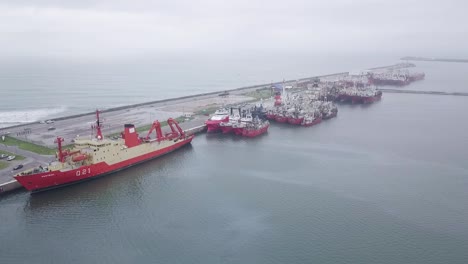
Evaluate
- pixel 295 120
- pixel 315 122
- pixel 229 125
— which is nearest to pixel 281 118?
pixel 295 120

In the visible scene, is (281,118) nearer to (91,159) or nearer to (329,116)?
(329,116)

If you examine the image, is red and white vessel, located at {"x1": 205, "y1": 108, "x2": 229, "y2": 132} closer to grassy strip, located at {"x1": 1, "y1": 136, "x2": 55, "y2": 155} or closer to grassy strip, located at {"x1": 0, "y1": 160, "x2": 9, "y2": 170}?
grassy strip, located at {"x1": 1, "y1": 136, "x2": 55, "y2": 155}

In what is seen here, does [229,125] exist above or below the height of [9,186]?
above

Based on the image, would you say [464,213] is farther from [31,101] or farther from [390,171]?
[31,101]

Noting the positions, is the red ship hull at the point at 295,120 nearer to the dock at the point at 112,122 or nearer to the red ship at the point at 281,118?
the red ship at the point at 281,118

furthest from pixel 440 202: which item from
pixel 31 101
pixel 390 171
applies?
pixel 31 101

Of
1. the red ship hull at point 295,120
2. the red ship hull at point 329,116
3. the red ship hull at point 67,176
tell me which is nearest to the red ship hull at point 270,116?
the red ship hull at point 295,120
